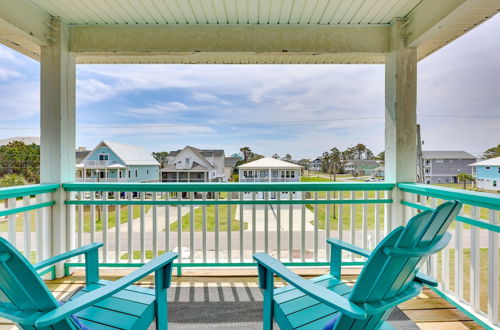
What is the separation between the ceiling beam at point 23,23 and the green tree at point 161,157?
147cm

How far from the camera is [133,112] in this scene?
2.92m

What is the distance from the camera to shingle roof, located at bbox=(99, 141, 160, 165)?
284cm

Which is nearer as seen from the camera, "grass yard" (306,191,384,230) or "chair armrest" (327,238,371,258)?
"chair armrest" (327,238,371,258)

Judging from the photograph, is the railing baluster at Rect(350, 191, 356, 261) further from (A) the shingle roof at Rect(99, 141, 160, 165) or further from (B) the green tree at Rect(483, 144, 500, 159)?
(A) the shingle roof at Rect(99, 141, 160, 165)

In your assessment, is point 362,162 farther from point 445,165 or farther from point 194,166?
point 194,166

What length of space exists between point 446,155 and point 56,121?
3.82m

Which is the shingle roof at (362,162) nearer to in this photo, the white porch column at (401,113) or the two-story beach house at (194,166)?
the white porch column at (401,113)

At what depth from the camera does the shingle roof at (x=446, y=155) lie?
8.07 feet

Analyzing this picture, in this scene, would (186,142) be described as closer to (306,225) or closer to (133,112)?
(133,112)

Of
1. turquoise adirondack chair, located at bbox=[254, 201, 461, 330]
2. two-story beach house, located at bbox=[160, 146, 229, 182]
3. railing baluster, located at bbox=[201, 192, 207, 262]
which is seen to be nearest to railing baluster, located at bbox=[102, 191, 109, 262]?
two-story beach house, located at bbox=[160, 146, 229, 182]

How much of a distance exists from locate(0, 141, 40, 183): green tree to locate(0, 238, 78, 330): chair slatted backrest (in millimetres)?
2187

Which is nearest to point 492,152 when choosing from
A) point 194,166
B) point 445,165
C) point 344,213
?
point 445,165

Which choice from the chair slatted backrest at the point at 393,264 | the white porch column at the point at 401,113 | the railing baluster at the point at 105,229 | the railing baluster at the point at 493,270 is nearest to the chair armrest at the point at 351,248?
the chair slatted backrest at the point at 393,264

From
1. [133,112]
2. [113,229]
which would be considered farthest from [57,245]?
[133,112]
